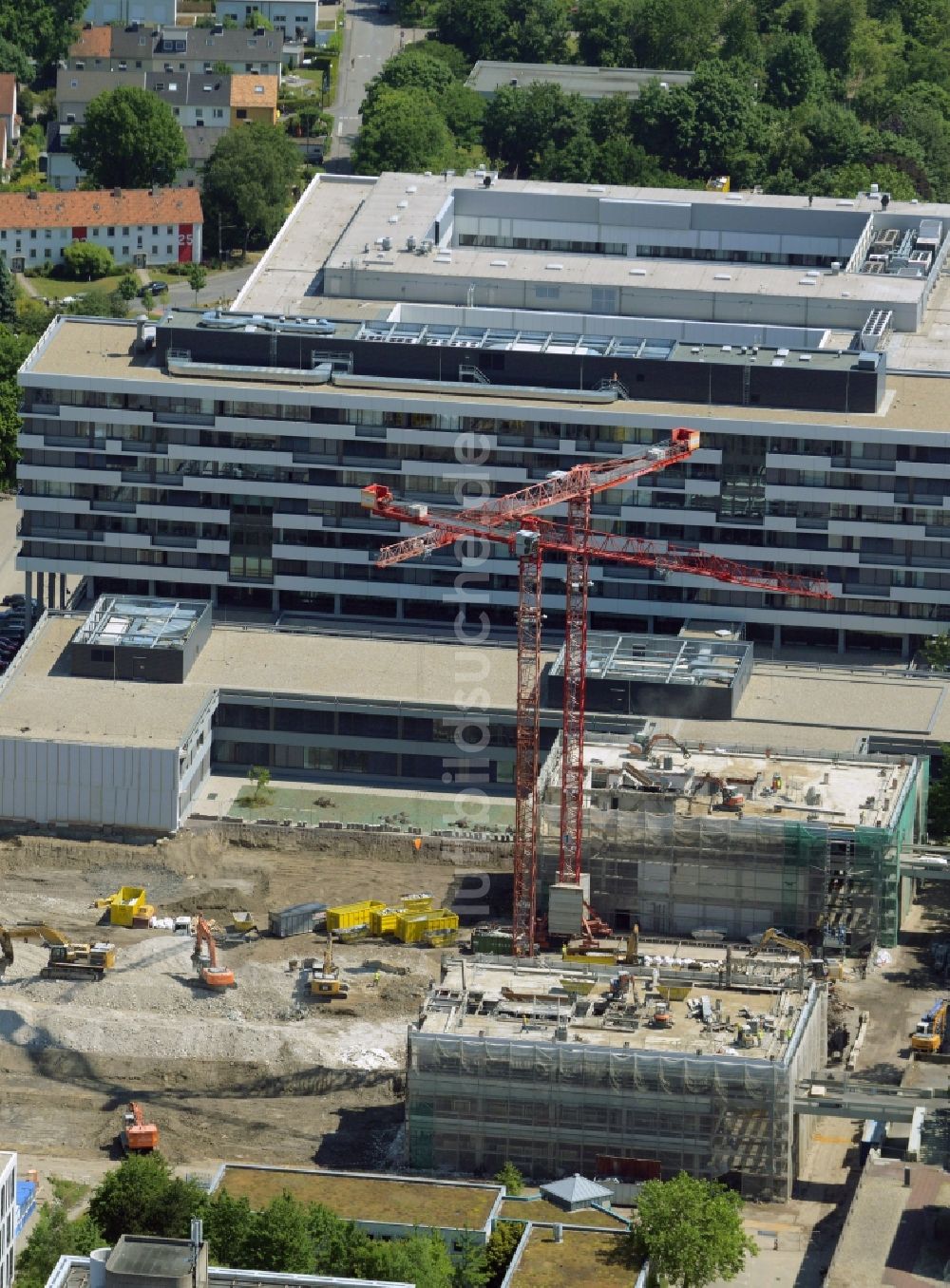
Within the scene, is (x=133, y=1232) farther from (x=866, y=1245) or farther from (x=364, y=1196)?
(x=866, y=1245)

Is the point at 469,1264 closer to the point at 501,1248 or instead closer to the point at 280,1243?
the point at 501,1248

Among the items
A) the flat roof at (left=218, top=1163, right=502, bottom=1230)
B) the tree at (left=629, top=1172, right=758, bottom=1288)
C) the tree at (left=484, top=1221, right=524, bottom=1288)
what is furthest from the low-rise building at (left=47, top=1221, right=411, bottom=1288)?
the tree at (left=629, top=1172, right=758, bottom=1288)

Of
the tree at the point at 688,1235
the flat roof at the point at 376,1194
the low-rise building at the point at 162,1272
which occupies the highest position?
the low-rise building at the point at 162,1272

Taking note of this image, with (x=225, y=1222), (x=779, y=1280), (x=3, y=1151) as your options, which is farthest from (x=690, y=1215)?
(x=3, y=1151)

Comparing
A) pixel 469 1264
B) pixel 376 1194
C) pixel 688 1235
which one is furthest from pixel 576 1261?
pixel 376 1194

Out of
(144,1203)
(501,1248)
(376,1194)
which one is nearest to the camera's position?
(501,1248)

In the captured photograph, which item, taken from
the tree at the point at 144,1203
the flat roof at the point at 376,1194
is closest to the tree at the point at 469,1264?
the flat roof at the point at 376,1194

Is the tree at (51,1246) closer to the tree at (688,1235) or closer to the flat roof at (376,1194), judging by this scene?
the flat roof at (376,1194)
